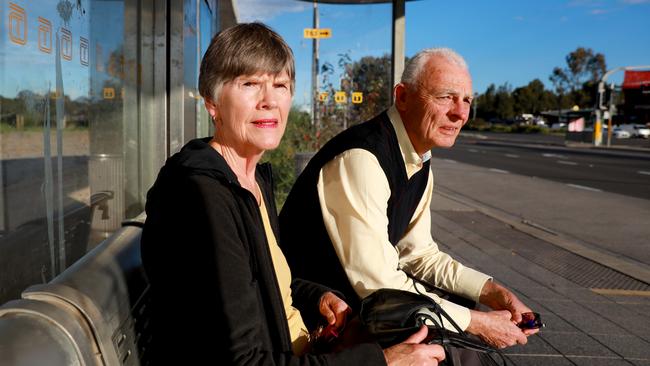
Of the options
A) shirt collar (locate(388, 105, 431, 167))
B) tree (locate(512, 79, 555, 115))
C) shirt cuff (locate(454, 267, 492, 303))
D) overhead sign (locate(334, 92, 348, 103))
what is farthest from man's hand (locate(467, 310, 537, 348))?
tree (locate(512, 79, 555, 115))

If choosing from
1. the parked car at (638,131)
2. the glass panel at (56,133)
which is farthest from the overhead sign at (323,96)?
the parked car at (638,131)

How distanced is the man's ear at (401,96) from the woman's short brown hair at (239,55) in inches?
40.9

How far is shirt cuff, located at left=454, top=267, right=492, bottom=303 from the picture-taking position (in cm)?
265

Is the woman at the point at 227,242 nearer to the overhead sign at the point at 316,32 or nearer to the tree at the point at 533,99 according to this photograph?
the overhead sign at the point at 316,32

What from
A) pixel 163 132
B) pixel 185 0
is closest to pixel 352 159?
pixel 163 132

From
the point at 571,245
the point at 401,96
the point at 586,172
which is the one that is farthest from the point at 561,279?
the point at 586,172

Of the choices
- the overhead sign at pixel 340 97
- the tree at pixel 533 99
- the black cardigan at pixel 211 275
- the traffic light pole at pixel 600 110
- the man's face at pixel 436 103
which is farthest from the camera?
the tree at pixel 533 99

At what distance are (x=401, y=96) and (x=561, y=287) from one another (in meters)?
3.49

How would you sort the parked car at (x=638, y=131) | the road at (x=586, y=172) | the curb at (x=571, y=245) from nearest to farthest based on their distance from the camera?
the curb at (x=571, y=245)
the road at (x=586, y=172)
the parked car at (x=638, y=131)

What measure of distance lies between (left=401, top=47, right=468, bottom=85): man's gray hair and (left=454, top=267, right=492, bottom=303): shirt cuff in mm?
849

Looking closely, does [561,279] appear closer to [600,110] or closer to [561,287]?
[561,287]

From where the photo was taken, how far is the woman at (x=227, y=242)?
4.98 feet

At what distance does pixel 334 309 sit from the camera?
220cm

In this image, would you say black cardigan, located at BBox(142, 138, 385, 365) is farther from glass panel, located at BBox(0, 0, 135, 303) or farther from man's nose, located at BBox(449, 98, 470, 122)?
man's nose, located at BBox(449, 98, 470, 122)
